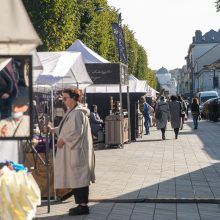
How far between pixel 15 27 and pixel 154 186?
6.21 metres

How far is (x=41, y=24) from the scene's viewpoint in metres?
29.2

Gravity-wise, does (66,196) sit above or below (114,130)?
below

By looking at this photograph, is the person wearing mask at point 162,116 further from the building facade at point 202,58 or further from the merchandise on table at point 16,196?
the building facade at point 202,58

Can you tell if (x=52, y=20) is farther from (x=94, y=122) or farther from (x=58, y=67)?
(x=58, y=67)

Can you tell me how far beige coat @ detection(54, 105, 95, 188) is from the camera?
324 inches

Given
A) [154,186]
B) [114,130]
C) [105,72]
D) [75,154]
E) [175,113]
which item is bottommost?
[154,186]

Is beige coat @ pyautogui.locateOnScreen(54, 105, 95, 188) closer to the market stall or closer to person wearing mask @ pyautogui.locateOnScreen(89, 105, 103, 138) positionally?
person wearing mask @ pyautogui.locateOnScreen(89, 105, 103, 138)

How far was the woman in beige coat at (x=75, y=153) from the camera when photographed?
8.23 meters

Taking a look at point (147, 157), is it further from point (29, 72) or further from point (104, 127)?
point (29, 72)

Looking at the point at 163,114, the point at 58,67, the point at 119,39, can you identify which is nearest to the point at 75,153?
the point at 58,67

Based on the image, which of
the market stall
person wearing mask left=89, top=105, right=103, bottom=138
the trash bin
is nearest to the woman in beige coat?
the trash bin

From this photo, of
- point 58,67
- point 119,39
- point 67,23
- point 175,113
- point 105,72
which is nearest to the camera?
point 58,67

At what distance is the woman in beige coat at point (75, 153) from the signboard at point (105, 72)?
9.62m

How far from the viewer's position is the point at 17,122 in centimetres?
555
